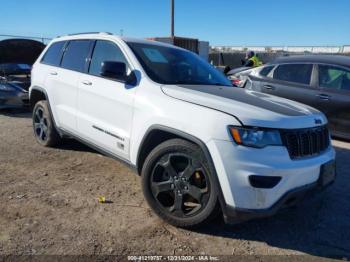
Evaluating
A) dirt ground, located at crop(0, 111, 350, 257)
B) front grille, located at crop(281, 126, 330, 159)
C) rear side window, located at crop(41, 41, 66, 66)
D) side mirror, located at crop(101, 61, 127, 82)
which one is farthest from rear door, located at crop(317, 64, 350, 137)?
rear side window, located at crop(41, 41, 66, 66)

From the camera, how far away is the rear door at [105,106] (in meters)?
4.07

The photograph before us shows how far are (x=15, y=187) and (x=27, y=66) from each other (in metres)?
8.13

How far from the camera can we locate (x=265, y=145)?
307 centimetres

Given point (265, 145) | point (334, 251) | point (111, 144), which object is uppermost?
point (265, 145)

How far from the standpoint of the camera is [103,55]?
4.71 meters

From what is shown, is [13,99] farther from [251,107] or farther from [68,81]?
[251,107]

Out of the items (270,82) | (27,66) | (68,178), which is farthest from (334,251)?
(27,66)

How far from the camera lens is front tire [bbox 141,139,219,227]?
3.31 meters

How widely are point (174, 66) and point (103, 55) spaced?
0.94 metres

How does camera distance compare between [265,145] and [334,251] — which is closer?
[265,145]

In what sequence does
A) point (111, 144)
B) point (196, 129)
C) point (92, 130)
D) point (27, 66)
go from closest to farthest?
point (196, 129)
point (111, 144)
point (92, 130)
point (27, 66)

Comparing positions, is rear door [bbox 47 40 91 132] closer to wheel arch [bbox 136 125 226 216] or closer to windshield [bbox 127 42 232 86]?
windshield [bbox 127 42 232 86]

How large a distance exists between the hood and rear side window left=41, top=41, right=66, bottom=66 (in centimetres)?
259

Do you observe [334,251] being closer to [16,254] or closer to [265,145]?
[265,145]
